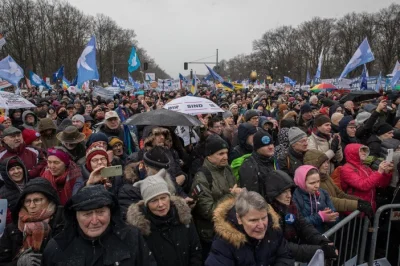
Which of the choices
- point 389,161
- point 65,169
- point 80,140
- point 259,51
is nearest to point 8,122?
point 80,140

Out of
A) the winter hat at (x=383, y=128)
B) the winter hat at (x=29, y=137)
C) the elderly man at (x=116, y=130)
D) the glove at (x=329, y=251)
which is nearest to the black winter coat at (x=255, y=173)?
the glove at (x=329, y=251)

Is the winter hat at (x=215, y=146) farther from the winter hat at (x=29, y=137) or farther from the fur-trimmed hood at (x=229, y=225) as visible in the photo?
the winter hat at (x=29, y=137)

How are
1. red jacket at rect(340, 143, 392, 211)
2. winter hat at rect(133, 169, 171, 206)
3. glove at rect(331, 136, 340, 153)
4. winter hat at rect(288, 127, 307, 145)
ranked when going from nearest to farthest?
winter hat at rect(133, 169, 171, 206)
red jacket at rect(340, 143, 392, 211)
winter hat at rect(288, 127, 307, 145)
glove at rect(331, 136, 340, 153)

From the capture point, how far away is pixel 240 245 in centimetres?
245

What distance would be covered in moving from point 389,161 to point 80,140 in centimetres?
396

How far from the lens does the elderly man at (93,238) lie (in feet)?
7.26

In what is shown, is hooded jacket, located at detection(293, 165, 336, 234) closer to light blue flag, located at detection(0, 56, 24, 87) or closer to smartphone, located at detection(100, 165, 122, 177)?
smartphone, located at detection(100, 165, 122, 177)

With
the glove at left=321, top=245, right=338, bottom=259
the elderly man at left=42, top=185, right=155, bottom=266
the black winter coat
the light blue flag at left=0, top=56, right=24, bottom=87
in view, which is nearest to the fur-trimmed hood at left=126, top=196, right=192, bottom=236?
the elderly man at left=42, top=185, right=155, bottom=266

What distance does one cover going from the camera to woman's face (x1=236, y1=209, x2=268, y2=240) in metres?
2.43

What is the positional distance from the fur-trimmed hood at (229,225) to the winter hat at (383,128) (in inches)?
139

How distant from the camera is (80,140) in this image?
4.83m

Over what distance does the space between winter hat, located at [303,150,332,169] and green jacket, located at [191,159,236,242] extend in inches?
38.9

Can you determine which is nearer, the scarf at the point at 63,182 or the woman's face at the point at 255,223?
the woman's face at the point at 255,223

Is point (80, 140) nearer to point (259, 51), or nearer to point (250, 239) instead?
point (250, 239)
